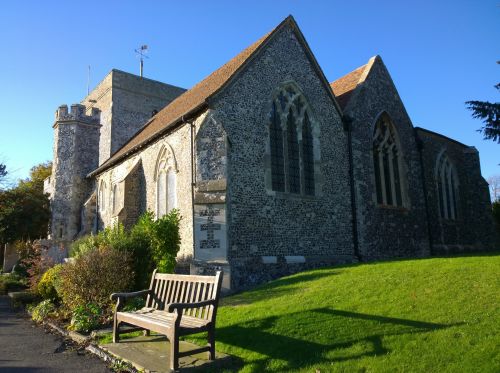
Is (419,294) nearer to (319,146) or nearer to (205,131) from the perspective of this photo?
(205,131)

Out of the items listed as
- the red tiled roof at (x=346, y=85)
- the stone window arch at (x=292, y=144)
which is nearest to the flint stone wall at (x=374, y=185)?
the red tiled roof at (x=346, y=85)

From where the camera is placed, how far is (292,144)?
15.5 m

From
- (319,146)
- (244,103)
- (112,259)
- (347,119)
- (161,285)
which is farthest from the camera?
(347,119)

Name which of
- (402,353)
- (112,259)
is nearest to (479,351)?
(402,353)

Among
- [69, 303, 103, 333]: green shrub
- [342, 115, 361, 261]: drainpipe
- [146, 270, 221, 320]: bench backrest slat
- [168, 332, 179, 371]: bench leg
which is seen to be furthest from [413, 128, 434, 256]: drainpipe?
[168, 332, 179, 371]: bench leg

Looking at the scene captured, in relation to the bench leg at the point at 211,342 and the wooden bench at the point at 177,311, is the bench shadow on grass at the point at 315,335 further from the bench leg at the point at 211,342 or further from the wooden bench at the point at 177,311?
the wooden bench at the point at 177,311

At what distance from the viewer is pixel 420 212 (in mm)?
19938

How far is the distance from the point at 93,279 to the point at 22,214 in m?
20.0

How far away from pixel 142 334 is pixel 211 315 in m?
2.30

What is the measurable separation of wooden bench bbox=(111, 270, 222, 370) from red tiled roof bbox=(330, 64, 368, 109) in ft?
44.3

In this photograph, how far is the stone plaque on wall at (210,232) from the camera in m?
12.4

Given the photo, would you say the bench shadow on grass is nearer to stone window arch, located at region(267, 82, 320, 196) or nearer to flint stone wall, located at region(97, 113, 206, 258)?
flint stone wall, located at region(97, 113, 206, 258)

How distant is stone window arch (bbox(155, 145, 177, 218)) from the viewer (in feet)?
51.9

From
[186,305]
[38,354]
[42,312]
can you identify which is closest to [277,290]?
[186,305]
